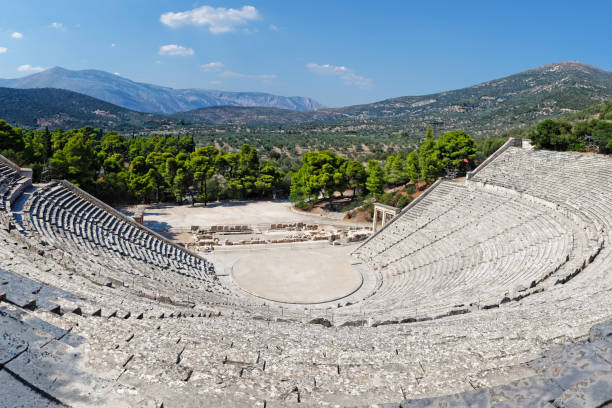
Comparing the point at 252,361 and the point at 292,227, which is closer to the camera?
the point at 252,361

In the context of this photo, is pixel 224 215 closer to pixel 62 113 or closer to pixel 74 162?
pixel 74 162

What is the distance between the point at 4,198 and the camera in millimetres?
15648

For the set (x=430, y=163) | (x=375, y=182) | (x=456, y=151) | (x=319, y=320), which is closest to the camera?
(x=319, y=320)

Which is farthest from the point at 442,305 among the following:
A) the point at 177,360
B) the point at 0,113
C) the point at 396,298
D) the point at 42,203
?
the point at 0,113

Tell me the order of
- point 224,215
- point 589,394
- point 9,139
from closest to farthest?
point 589,394 < point 9,139 < point 224,215

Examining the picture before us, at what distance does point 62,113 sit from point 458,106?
477ft

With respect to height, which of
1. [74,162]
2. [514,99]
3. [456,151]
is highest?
[514,99]

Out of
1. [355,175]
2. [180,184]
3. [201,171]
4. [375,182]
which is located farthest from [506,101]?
[180,184]

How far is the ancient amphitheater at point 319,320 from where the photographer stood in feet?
11.9

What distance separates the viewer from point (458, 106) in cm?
11962

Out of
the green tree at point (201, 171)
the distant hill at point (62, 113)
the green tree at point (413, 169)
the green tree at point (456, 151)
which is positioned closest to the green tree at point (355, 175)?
the green tree at point (413, 169)

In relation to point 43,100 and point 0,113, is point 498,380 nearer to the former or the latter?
point 0,113

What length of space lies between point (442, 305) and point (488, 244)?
8.18 m

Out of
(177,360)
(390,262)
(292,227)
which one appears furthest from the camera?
(292,227)
